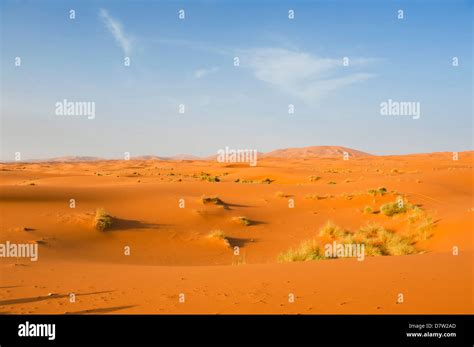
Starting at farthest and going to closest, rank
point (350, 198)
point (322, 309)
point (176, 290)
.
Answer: point (350, 198) < point (176, 290) < point (322, 309)

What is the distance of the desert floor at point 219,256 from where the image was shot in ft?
20.4

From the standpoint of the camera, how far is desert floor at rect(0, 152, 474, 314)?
6223mm

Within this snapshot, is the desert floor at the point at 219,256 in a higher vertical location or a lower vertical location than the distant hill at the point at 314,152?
lower

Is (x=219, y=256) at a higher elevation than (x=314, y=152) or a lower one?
lower

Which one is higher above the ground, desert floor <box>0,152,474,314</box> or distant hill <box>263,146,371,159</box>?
distant hill <box>263,146,371,159</box>

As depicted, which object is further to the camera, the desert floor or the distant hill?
the distant hill

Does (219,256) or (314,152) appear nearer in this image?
(219,256)

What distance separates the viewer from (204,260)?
43.2 ft

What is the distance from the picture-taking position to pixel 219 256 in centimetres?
1357

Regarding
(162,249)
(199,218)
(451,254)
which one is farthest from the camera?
(199,218)

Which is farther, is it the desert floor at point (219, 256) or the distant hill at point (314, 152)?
the distant hill at point (314, 152)
